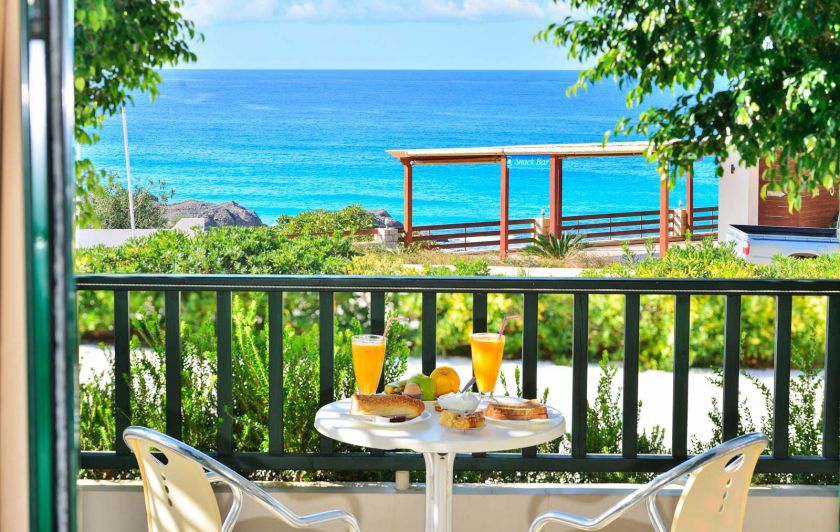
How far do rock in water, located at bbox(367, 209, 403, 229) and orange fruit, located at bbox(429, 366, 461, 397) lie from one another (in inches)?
243

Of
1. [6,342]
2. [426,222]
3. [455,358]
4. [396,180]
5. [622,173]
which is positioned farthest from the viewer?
[396,180]

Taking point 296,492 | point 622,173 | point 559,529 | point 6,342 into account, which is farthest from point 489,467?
point 622,173

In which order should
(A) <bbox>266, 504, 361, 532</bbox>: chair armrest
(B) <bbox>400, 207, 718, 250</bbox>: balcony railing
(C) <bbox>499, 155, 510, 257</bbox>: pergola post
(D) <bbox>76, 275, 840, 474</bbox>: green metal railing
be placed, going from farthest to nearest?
(C) <bbox>499, 155, 510, 257</bbox>: pergola post
(B) <bbox>400, 207, 718, 250</bbox>: balcony railing
(D) <bbox>76, 275, 840, 474</bbox>: green metal railing
(A) <bbox>266, 504, 361, 532</bbox>: chair armrest

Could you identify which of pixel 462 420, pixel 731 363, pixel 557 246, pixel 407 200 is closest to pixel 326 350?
pixel 462 420

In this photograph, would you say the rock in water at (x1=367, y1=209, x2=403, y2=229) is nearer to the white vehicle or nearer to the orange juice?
the white vehicle

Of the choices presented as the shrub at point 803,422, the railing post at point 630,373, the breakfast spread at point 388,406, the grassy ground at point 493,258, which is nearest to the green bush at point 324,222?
the grassy ground at point 493,258

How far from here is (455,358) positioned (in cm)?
432

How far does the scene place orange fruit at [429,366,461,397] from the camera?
1945 millimetres

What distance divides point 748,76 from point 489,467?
2293 mm

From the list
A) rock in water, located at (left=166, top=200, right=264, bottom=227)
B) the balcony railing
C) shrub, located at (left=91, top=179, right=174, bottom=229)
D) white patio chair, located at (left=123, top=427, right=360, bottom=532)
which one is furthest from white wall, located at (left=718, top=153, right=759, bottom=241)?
rock in water, located at (left=166, top=200, right=264, bottom=227)

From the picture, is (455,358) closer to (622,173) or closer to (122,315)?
(122,315)

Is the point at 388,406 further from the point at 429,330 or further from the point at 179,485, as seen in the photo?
the point at 429,330

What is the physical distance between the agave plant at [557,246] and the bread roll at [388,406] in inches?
181

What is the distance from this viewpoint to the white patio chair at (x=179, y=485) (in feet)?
5.06
